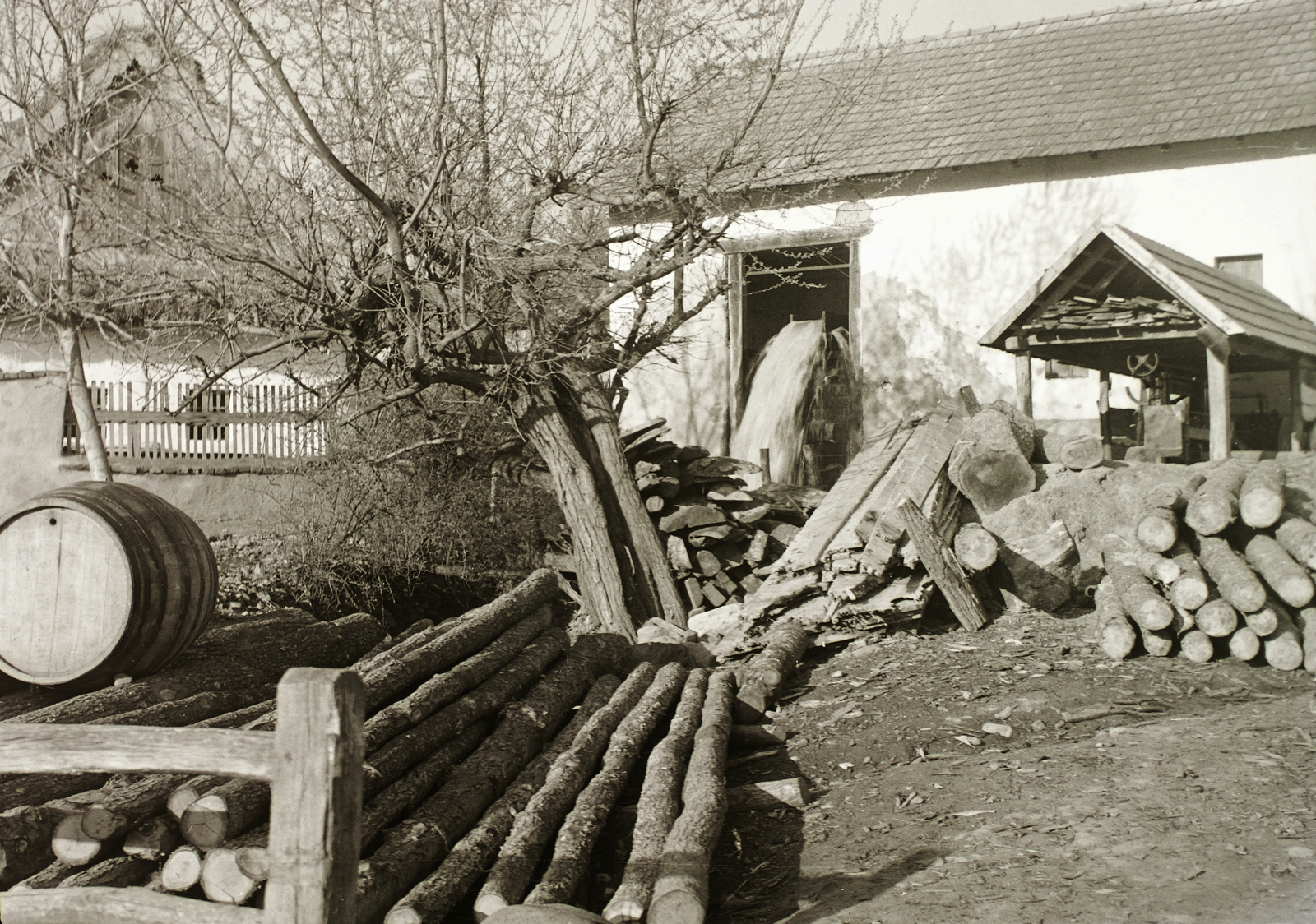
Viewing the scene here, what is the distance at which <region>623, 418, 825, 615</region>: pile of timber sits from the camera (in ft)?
29.3

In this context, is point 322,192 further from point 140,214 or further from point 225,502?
point 225,502

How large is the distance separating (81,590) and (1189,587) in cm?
620

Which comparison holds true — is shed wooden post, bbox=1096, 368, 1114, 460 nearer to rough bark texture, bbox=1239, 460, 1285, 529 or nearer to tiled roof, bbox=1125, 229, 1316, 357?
tiled roof, bbox=1125, 229, 1316, 357

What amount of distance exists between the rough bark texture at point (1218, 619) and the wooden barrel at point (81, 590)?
19.1 ft

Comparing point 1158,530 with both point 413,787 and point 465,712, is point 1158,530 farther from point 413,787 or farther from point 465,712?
point 413,787

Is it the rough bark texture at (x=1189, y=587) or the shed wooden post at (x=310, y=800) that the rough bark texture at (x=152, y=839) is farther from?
the rough bark texture at (x=1189, y=587)

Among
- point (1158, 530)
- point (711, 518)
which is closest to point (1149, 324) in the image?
point (1158, 530)

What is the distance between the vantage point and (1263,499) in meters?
6.67

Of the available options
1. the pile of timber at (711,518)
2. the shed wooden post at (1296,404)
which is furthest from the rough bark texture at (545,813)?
the shed wooden post at (1296,404)

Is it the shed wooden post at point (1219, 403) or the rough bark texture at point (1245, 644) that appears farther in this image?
the shed wooden post at point (1219, 403)

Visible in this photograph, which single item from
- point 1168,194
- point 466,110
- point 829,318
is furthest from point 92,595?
point 829,318

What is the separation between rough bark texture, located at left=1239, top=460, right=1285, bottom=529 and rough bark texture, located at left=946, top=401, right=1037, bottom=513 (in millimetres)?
1828

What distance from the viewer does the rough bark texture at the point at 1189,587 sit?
6344 mm

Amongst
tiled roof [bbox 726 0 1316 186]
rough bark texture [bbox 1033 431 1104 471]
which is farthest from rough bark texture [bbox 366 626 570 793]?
tiled roof [bbox 726 0 1316 186]
